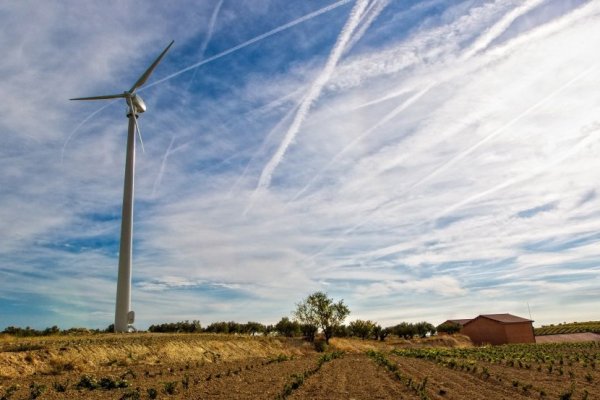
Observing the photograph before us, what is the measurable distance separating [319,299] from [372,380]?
56.5 m

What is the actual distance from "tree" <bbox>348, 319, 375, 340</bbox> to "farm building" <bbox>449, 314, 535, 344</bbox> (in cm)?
2456

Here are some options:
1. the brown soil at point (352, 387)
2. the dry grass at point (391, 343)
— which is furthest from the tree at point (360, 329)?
the brown soil at point (352, 387)

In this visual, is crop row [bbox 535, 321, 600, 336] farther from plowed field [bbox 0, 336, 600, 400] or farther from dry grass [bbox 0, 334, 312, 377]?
dry grass [bbox 0, 334, 312, 377]

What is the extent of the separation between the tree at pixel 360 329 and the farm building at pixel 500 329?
24.6m

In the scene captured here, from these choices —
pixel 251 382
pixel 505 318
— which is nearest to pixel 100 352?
pixel 251 382

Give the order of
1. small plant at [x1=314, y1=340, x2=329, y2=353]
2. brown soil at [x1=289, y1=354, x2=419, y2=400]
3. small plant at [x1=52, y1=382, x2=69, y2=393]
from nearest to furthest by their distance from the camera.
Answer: brown soil at [x1=289, y1=354, x2=419, y2=400]
small plant at [x1=52, y1=382, x2=69, y2=393]
small plant at [x1=314, y1=340, x2=329, y2=353]

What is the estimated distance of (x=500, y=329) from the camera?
87.7 m

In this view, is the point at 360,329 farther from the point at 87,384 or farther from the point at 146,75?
the point at 87,384

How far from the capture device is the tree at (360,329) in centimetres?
9175

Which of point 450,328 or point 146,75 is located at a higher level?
point 146,75

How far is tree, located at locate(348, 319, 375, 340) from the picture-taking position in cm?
9175

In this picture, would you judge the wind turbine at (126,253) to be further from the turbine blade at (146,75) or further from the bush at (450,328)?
the bush at (450,328)

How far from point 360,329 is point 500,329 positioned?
29.2 m

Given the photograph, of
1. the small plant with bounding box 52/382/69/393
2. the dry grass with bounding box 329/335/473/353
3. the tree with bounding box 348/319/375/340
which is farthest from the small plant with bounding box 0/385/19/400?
the tree with bounding box 348/319/375/340
